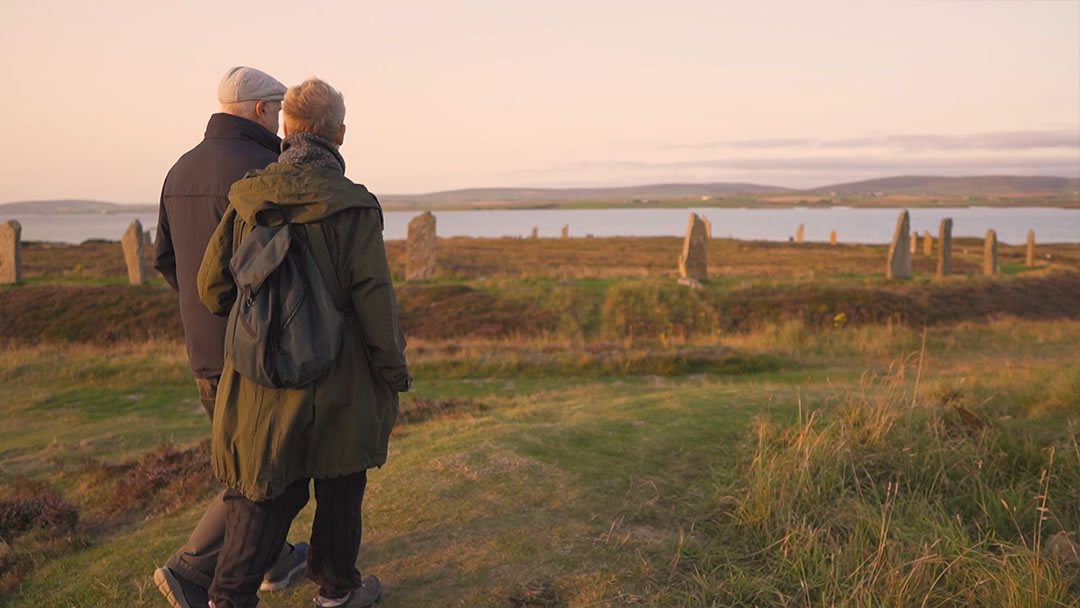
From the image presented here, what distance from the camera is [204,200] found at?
4523mm

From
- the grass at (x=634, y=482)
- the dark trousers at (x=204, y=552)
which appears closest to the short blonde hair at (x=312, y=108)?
the dark trousers at (x=204, y=552)

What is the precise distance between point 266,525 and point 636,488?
3.13 meters

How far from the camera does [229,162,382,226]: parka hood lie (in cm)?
395

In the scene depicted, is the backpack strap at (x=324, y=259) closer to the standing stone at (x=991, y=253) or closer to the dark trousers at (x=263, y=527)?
the dark trousers at (x=263, y=527)

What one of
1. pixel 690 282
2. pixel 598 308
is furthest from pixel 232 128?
pixel 690 282

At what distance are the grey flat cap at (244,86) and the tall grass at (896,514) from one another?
3.73 meters

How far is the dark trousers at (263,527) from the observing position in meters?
4.32

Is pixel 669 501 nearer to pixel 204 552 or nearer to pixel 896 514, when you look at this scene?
pixel 896 514

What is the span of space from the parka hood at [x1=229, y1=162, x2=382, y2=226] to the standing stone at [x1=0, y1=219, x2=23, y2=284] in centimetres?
2801

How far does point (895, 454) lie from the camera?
718 cm

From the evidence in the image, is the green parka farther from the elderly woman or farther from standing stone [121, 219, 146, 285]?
standing stone [121, 219, 146, 285]

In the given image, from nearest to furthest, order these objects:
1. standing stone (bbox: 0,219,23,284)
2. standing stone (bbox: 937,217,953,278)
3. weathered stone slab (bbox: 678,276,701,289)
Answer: weathered stone slab (bbox: 678,276,701,289), standing stone (bbox: 0,219,23,284), standing stone (bbox: 937,217,953,278)

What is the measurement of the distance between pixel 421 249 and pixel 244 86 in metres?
23.6

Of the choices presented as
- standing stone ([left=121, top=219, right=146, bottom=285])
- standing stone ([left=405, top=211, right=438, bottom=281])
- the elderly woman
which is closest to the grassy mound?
standing stone ([left=121, top=219, right=146, bottom=285])
